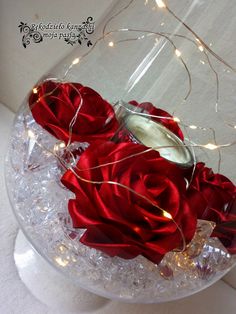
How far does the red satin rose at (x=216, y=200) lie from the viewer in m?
0.37

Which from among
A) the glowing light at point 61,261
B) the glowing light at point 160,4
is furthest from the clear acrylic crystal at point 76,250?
the glowing light at point 160,4

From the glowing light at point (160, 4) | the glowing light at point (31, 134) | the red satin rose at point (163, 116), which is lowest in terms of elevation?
the glowing light at point (31, 134)

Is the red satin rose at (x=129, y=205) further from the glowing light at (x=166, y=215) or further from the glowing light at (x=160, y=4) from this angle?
the glowing light at (x=160, y=4)

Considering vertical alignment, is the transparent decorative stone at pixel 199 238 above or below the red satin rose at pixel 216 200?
below

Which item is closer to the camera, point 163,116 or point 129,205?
point 129,205

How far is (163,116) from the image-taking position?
1.39 feet

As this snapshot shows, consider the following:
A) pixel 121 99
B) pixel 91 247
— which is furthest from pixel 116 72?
pixel 91 247

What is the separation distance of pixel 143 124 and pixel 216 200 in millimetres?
98

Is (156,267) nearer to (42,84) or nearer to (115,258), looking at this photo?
(115,258)

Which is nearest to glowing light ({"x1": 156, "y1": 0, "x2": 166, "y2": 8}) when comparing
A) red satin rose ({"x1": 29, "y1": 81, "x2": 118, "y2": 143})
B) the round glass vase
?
the round glass vase

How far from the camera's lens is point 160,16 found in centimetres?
42

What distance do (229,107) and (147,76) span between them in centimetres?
9

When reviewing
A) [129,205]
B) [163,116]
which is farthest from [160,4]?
[129,205]

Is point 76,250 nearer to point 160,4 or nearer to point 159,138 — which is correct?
point 159,138
